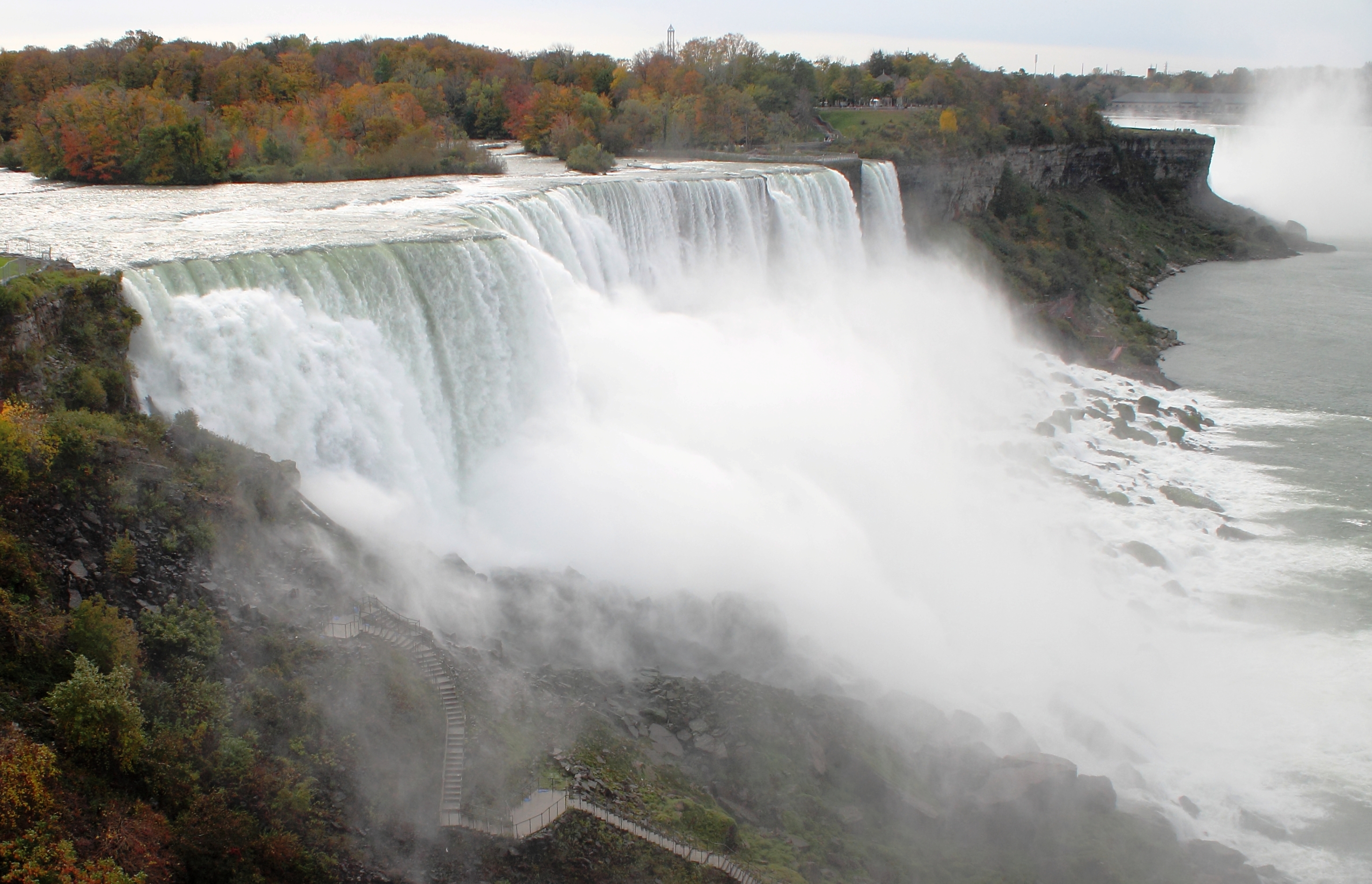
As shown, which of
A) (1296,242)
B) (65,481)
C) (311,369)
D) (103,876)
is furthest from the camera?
(1296,242)

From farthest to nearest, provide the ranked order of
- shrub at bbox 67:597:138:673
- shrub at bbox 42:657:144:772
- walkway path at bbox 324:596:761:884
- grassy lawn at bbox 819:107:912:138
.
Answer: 1. grassy lawn at bbox 819:107:912:138
2. walkway path at bbox 324:596:761:884
3. shrub at bbox 67:597:138:673
4. shrub at bbox 42:657:144:772

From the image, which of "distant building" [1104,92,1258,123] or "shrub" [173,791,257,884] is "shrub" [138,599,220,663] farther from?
"distant building" [1104,92,1258,123]

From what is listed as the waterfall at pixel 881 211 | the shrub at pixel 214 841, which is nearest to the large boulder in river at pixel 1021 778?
the shrub at pixel 214 841

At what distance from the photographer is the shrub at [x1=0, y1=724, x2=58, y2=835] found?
839 centimetres

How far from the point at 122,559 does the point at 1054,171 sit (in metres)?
53.2

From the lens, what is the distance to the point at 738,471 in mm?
22203

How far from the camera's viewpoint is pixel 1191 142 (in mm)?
61375

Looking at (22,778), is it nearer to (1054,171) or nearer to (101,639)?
(101,639)

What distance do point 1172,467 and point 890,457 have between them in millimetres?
7756

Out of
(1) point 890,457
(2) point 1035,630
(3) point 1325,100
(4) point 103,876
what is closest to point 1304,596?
(2) point 1035,630

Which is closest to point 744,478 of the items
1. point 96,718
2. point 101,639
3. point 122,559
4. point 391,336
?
point 391,336

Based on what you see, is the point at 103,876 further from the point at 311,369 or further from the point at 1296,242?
the point at 1296,242

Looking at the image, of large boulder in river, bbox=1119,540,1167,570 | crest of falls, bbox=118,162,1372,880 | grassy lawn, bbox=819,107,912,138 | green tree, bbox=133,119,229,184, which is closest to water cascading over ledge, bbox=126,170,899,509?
crest of falls, bbox=118,162,1372,880

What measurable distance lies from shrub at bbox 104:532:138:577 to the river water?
3814 millimetres
